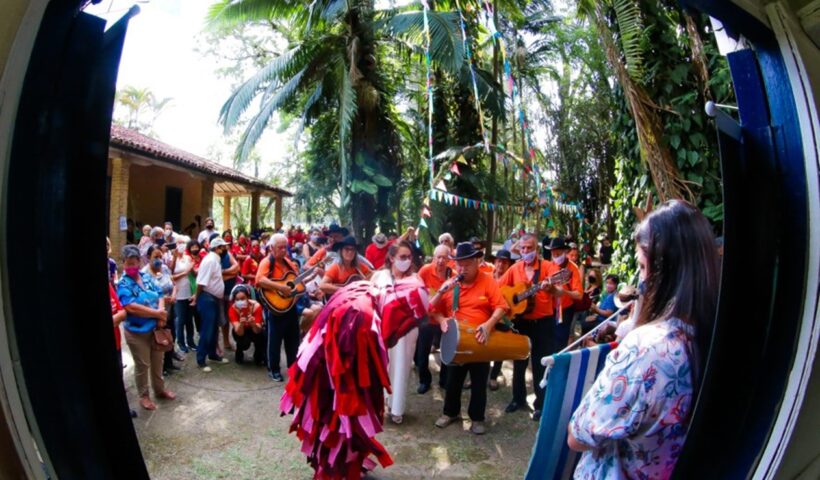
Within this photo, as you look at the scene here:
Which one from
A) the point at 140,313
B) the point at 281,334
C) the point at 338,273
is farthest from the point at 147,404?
the point at 338,273

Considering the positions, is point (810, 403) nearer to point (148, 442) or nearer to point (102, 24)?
point (102, 24)

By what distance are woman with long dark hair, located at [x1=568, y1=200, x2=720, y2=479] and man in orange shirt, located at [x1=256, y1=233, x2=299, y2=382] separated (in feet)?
17.7

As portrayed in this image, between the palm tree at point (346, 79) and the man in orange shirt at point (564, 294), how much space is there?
663 centimetres

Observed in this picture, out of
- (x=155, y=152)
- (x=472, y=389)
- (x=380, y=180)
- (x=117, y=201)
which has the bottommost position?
(x=472, y=389)

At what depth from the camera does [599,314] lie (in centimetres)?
672

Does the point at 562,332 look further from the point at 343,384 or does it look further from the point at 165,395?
the point at 165,395

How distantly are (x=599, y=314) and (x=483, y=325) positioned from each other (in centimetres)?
257

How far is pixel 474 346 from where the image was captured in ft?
15.7

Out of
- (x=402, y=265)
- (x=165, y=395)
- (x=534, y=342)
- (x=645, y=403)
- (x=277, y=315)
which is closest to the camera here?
(x=645, y=403)

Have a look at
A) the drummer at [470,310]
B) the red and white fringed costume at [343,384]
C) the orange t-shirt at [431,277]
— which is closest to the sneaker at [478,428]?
the drummer at [470,310]

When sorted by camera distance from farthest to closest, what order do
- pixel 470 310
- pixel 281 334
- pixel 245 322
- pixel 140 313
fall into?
1. pixel 245 322
2. pixel 281 334
3. pixel 470 310
4. pixel 140 313

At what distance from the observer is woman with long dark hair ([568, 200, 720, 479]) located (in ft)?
4.61

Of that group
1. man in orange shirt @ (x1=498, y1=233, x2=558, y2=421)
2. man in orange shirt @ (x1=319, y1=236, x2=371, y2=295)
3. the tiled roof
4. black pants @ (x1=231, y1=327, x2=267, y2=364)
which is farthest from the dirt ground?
the tiled roof

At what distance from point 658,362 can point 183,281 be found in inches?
276
